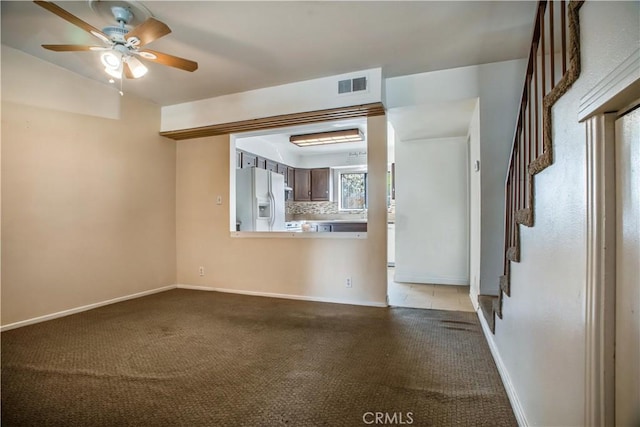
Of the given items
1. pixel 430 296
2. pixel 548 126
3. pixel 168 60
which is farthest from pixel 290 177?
pixel 548 126

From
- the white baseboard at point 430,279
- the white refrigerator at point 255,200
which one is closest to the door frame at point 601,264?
the white baseboard at point 430,279

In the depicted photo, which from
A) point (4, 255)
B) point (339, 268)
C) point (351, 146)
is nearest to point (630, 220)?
point (339, 268)

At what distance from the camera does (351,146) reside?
6750 mm

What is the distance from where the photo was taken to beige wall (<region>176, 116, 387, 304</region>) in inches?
→ 135

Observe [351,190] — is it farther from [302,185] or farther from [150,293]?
[150,293]

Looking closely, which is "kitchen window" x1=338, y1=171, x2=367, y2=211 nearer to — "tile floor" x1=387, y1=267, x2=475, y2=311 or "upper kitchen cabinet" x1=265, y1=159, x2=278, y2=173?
"upper kitchen cabinet" x1=265, y1=159, x2=278, y2=173

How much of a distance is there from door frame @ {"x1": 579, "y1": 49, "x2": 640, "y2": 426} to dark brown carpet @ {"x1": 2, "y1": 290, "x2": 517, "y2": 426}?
0.81m

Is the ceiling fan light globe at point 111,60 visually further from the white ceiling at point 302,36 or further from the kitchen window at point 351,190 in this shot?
the kitchen window at point 351,190

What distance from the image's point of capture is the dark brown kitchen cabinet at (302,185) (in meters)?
7.32

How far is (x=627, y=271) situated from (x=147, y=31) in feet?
8.80

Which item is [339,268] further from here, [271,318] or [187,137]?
[187,137]

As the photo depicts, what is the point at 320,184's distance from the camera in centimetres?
728

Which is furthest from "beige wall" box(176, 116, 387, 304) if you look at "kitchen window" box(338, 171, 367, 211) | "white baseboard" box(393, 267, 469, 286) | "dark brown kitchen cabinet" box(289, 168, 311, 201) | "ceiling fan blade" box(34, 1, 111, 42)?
"kitchen window" box(338, 171, 367, 211)

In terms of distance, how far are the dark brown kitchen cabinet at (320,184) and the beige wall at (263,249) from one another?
332 cm
